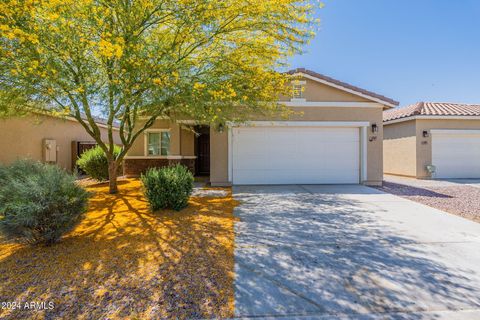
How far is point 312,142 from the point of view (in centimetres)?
1105

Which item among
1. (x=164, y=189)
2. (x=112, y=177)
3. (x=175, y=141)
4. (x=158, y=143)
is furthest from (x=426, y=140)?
(x=112, y=177)

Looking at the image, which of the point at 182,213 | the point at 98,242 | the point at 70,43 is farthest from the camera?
the point at 182,213

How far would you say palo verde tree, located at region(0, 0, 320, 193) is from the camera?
475 cm

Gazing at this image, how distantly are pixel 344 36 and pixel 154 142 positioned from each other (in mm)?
10676

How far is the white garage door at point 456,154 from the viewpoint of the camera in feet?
43.9

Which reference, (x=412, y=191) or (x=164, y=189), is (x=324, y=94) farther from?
(x=164, y=189)

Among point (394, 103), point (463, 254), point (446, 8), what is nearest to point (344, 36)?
point (394, 103)

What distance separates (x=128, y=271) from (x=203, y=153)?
10.9 meters

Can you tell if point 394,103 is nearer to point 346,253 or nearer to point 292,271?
point 346,253

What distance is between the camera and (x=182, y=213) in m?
6.32

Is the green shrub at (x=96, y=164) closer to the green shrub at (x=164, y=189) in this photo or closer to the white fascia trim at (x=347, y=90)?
the green shrub at (x=164, y=189)

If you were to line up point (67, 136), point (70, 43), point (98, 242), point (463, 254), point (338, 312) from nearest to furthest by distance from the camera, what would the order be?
point (338, 312) < point (463, 254) < point (98, 242) < point (70, 43) < point (67, 136)

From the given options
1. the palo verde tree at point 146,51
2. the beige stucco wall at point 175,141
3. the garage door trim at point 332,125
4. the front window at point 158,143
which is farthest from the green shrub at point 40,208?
the front window at point 158,143

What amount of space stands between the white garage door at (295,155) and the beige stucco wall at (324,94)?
1338 millimetres
